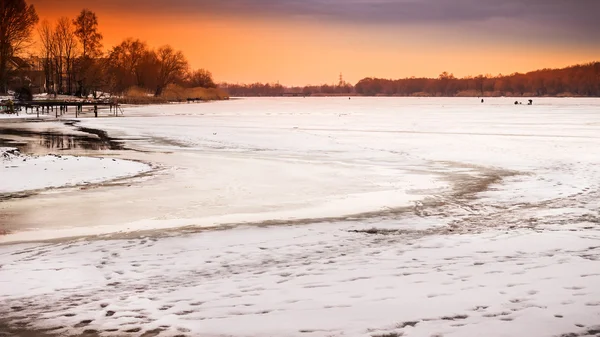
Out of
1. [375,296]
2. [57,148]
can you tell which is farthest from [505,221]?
[57,148]

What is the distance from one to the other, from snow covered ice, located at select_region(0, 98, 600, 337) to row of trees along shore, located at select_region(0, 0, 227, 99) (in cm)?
5371

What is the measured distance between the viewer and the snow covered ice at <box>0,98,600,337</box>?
240 inches

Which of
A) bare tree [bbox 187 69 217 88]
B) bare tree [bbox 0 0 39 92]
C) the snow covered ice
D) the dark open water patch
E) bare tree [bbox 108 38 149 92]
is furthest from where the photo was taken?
bare tree [bbox 187 69 217 88]

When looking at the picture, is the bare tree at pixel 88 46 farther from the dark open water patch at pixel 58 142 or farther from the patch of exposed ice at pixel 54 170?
the patch of exposed ice at pixel 54 170

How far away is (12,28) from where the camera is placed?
206 feet

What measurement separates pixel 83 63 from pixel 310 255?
94.4 metres

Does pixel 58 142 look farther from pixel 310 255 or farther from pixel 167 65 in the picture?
pixel 167 65

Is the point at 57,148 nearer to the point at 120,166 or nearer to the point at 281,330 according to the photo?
the point at 120,166

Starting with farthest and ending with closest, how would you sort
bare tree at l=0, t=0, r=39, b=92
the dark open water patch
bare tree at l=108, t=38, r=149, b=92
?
bare tree at l=108, t=38, r=149, b=92 → bare tree at l=0, t=0, r=39, b=92 → the dark open water patch

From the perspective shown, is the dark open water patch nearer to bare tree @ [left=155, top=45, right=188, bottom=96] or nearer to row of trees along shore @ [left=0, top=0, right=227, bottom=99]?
row of trees along shore @ [left=0, top=0, right=227, bottom=99]

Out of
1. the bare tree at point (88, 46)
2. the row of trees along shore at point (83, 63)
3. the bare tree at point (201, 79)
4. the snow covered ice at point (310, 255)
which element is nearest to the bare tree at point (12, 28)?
the row of trees along shore at point (83, 63)

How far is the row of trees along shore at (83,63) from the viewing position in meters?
63.2

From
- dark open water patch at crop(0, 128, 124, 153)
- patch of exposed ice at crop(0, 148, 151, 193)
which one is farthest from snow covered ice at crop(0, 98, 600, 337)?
dark open water patch at crop(0, 128, 124, 153)

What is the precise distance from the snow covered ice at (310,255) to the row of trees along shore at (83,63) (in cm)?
5371
